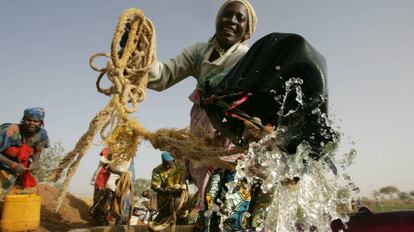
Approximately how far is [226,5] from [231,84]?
85 cm

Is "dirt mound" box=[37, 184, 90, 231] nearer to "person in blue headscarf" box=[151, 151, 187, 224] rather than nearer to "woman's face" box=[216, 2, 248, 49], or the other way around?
"person in blue headscarf" box=[151, 151, 187, 224]

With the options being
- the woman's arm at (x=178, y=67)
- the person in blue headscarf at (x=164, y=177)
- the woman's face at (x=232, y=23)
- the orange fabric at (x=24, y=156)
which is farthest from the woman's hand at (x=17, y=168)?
the woman's face at (x=232, y=23)

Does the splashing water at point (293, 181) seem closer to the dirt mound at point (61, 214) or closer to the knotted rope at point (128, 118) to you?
the knotted rope at point (128, 118)

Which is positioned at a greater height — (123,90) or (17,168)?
(123,90)

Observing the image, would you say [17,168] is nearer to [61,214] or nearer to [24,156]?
[24,156]

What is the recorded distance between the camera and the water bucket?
4.12m

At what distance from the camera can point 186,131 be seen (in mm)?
1714

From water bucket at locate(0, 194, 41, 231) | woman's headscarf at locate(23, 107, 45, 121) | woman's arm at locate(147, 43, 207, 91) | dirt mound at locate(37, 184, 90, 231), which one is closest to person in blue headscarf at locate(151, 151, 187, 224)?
water bucket at locate(0, 194, 41, 231)

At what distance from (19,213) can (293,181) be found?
→ 12.7 ft

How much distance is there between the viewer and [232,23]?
2.12m

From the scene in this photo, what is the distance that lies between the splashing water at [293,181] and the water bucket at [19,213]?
11.3 ft

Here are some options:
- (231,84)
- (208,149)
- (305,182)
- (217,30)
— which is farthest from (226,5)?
(305,182)

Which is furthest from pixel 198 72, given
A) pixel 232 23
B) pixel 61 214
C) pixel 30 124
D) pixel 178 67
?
pixel 61 214

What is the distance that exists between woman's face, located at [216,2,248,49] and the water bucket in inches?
137
